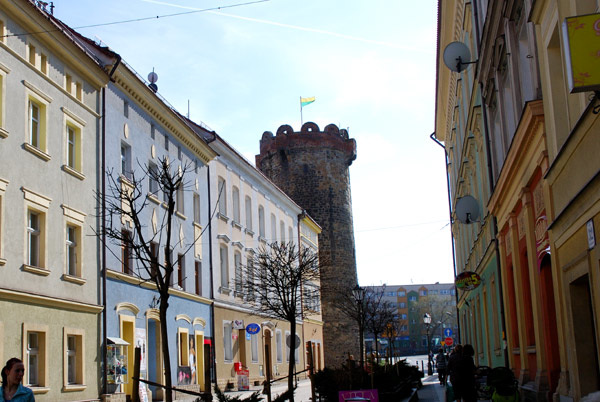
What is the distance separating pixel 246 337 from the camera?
36531 mm

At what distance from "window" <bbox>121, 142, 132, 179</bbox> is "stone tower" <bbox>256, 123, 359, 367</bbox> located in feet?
103

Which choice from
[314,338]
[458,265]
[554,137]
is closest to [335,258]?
[314,338]

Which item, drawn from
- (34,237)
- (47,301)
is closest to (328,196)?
(34,237)

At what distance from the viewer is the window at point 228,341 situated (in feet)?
113

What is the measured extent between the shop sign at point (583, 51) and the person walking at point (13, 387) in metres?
5.41

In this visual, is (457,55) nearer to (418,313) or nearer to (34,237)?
(34,237)

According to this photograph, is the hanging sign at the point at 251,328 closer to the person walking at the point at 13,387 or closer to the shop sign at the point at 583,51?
the person walking at the point at 13,387

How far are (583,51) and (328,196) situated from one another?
166 feet

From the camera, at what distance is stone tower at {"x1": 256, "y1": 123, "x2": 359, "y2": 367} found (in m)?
56.9

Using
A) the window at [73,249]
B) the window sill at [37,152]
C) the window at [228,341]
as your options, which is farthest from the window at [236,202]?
the window sill at [37,152]

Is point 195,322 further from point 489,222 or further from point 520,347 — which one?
point 520,347

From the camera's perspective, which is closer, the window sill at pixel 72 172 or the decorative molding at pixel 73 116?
the window sill at pixel 72 172

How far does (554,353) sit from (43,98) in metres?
13.9

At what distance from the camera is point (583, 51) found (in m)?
6.86
